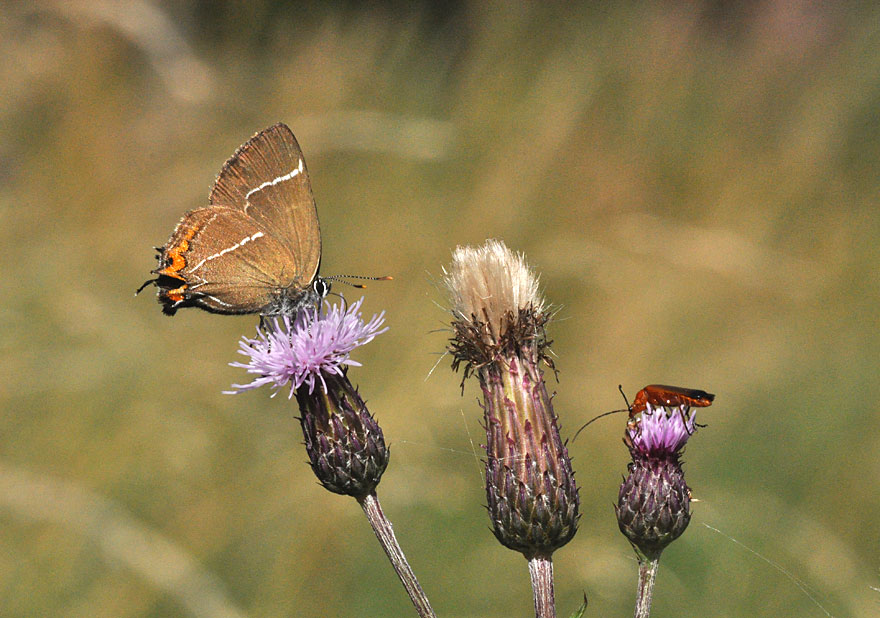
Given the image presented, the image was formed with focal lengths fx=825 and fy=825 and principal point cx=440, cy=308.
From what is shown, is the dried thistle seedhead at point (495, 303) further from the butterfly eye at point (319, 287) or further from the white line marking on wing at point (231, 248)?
the white line marking on wing at point (231, 248)

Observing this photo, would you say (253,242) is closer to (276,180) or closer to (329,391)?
(276,180)

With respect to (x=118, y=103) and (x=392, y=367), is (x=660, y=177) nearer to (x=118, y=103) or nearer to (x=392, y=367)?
(x=392, y=367)

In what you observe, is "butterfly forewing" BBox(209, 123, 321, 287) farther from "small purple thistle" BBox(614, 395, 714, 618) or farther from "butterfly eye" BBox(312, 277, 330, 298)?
"small purple thistle" BBox(614, 395, 714, 618)

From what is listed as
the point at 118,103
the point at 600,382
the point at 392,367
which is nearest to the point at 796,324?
the point at 600,382

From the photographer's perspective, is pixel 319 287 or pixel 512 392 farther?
pixel 319 287

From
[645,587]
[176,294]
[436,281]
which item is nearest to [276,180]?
[176,294]

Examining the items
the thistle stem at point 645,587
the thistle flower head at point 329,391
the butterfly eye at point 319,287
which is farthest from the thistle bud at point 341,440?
the thistle stem at point 645,587

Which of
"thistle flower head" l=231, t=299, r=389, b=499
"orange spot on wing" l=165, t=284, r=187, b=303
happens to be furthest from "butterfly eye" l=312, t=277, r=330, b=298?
"orange spot on wing" l=165, t=284, r=187, b=303

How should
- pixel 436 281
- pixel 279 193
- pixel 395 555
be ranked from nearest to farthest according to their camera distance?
pixel 395 555 → pixel 279 193 → pixel 436 281
